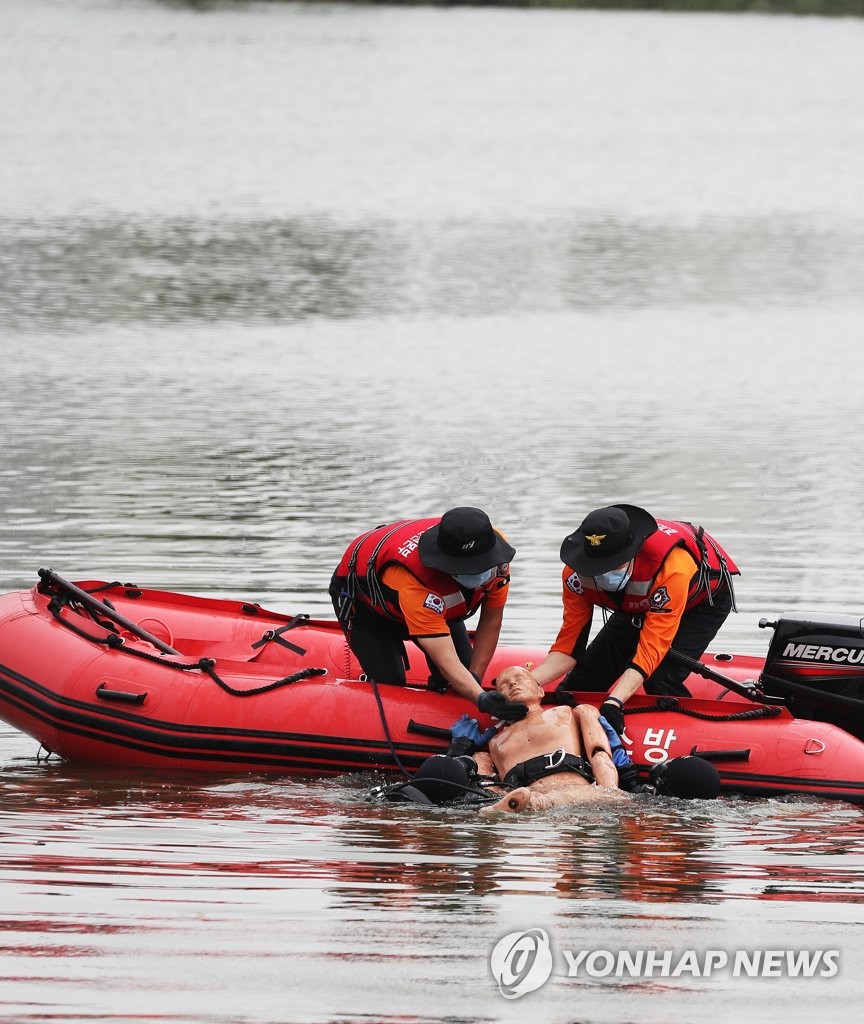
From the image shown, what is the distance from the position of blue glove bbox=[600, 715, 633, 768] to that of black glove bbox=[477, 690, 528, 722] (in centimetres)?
32

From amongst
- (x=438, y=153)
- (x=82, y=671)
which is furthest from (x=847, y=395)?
(x=438, y=153)

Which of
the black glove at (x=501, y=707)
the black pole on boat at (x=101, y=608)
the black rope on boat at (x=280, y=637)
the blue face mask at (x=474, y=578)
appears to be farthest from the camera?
the black rope on boat at (x=280, y=637)

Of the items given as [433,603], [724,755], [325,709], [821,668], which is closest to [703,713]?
[724,755]

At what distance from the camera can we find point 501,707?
6.75 meters

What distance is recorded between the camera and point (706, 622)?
24.2 ft

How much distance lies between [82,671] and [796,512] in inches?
239

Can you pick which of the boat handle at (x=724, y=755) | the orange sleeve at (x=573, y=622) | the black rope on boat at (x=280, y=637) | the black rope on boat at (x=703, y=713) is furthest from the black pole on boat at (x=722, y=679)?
the black rope on boat at (x=280, y=637)

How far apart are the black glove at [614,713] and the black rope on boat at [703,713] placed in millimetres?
170

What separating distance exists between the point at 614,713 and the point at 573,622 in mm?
527

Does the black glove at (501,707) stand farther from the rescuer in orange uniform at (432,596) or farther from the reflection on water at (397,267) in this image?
the reflection on water at (397,267)

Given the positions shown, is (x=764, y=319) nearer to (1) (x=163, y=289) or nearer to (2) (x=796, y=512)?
(1) (x=163, y=289)

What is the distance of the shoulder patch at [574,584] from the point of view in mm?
7168

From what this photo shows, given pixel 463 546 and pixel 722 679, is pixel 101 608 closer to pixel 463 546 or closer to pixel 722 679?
pixel 463 546

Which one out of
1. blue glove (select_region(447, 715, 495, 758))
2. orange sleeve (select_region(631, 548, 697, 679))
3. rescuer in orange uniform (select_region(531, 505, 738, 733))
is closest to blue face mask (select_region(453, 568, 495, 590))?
rescuer in orange uniform (select_region(531, 505, 738, 733))
